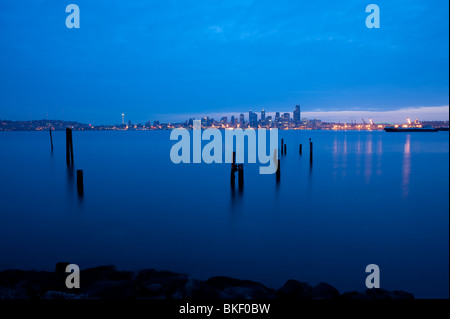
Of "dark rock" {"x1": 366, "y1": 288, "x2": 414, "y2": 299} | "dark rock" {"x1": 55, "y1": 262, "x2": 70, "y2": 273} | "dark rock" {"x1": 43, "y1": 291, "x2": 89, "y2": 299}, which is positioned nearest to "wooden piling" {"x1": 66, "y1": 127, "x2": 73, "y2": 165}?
"dark rock" {"x1": 55, "y1": 262, "x2": 70, "y2": 273}

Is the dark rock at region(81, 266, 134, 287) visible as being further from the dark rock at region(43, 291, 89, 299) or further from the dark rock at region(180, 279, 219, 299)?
the dark rock at region(180, 279, 219, 299)

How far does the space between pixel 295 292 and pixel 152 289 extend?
300 cm

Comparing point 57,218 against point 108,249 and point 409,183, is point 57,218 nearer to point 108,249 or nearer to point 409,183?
point 108,249

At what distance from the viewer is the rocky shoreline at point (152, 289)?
6289 mm

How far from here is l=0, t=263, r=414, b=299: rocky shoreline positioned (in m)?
6.29

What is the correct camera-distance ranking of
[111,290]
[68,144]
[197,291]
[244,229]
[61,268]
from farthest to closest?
[68,144] → [244,229] → [61,268] → [111,290] → [197,291]

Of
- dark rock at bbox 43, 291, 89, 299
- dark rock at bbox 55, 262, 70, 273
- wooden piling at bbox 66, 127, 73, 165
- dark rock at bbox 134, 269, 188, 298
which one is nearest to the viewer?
dark rock at bbox 43, 291, 89, 299

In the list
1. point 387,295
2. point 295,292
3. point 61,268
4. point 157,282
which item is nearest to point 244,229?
point 295,292

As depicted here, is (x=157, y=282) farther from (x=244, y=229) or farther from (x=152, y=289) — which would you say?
(x=244, y=229)

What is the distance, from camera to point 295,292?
681cm

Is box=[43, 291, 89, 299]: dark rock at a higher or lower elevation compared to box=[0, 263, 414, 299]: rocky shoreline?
higher

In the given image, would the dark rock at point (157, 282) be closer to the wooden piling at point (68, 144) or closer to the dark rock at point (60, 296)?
the dark rock at point (60, 296)

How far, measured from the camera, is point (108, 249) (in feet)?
33.0
